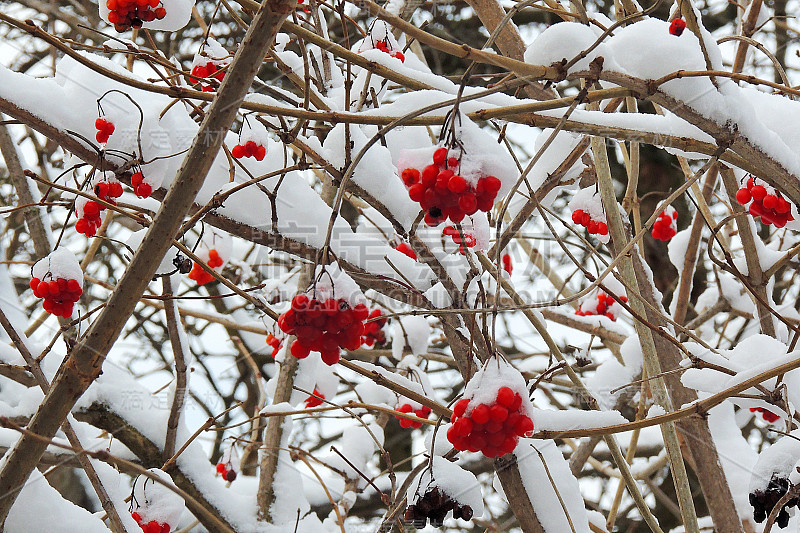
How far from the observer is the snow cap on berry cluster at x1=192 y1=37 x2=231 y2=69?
83.8 inches

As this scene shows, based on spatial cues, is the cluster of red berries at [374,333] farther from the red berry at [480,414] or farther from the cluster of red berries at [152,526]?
the red berry at [480,414]

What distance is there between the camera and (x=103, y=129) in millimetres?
1651

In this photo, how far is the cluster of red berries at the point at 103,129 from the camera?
5.41 feet

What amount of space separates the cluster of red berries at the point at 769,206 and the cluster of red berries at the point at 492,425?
85cm

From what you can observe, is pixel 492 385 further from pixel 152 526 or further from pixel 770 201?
pixel 152 526

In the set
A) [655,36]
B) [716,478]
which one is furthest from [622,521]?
[655,36]

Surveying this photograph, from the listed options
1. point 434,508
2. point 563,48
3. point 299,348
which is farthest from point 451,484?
point 563,48

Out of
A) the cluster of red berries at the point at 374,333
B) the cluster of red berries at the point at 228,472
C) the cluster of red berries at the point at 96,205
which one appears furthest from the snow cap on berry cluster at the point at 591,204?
the cluster of red berries at the point at 228,472

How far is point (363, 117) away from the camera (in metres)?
1.25

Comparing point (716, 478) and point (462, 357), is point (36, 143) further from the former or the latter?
point (716, 478)

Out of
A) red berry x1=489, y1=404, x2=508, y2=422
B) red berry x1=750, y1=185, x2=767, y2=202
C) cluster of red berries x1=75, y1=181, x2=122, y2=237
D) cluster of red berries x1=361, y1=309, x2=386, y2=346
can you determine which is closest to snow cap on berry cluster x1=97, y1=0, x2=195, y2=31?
cluster of red berries x1=75, y1=181, x2=122, y2=237

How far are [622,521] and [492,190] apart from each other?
3740 mm

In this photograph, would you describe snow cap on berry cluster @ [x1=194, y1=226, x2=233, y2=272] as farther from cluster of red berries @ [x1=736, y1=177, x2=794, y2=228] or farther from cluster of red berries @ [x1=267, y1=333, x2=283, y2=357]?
cluster of red berries @ [x1=736, y1=177, x2=794, y2=228]

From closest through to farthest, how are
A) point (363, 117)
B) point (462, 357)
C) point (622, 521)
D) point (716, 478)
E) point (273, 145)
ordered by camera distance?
point (363, 117) < point (462, 357) < point (716, 478) < point (273, 145) < point (622, 521)
